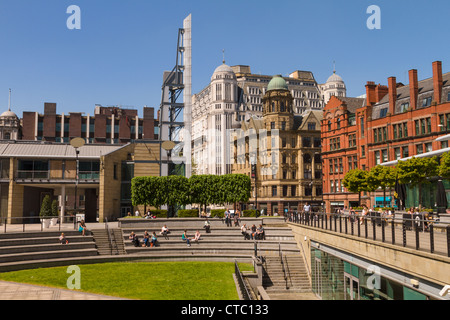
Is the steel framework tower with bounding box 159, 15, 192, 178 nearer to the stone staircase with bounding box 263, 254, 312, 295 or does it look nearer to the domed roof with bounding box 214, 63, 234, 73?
the stone staircase with bounding box 263, 254, 312, 295

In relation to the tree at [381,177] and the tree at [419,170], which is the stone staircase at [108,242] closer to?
the tree at [419,170]

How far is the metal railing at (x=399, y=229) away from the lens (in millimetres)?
12195

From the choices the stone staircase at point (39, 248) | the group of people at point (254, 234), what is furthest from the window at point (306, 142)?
the stone staircase at point (39, 248)

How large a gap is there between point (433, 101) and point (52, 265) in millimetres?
46161

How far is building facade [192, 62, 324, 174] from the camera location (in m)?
157

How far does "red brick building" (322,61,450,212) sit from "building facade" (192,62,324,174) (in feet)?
278

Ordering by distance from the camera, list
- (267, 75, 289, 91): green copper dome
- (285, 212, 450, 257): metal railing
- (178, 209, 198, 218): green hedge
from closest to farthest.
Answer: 1. (285, 212, 450, 257): metal railing
2. (178, 209, 198, 218): green hedge
3. (267, 75, 289, 91): green copper dome

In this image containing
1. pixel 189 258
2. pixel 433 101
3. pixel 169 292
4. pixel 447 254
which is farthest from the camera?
pixel 433 101

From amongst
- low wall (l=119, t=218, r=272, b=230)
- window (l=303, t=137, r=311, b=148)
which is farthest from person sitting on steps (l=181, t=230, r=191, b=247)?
window (l=303, t=137, r=311, b=148)

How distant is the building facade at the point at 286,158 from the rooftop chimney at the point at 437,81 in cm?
3195

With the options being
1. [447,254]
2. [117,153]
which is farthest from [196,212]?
[447,254]

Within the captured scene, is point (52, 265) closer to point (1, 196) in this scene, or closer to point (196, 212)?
point (196, 212)

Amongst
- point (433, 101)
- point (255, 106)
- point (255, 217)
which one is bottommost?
point (255, 217)

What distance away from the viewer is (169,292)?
66.9ft
